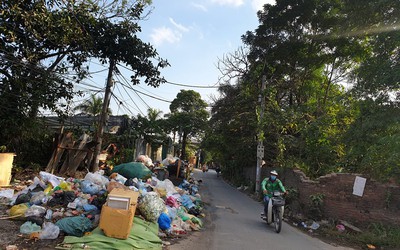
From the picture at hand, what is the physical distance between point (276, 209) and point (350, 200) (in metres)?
2.86

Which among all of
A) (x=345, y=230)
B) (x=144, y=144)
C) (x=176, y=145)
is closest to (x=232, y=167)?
(x=144, y=144)

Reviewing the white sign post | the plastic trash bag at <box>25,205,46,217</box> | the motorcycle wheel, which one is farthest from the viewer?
the white sign post

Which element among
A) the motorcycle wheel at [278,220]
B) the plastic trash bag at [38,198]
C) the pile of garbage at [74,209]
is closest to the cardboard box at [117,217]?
the pile of garbage at [74,209]

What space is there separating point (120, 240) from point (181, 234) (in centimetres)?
222

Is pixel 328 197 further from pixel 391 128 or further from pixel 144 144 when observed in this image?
pixel 144 144

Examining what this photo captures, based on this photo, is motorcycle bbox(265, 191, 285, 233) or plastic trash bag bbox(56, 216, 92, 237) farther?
motorcycle bbox(265, 191, 285, 233)

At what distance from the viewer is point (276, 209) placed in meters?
9.42

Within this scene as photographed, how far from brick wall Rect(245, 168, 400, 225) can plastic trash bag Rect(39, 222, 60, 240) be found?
27.7ft

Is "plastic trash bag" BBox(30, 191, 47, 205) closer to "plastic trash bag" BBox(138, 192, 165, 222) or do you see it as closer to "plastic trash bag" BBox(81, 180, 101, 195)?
"plastic trash bag" BBox(81, 180, 101, 195)

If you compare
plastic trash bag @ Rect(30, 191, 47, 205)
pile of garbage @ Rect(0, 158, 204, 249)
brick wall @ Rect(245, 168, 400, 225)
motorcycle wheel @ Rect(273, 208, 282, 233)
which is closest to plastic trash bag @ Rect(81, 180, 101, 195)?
pile of garbage @ Rect(0, 158, 204, 249)

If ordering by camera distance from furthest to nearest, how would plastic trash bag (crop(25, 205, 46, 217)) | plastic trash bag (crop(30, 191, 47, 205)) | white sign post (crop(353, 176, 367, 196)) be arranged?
white sign post (crop(353, 176, 367, 196)) < plastic trash bag (crop(30, 191, 47, 205)) < plastic trash bag (crop(25, 205, 46, 217))

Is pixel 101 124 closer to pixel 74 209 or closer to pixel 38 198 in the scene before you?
pixel 38 198

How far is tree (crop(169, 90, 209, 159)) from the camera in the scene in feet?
147

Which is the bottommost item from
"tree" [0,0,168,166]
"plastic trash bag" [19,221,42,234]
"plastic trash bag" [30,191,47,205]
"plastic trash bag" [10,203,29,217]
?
"plastic trash bag" [19,221,42,234]
